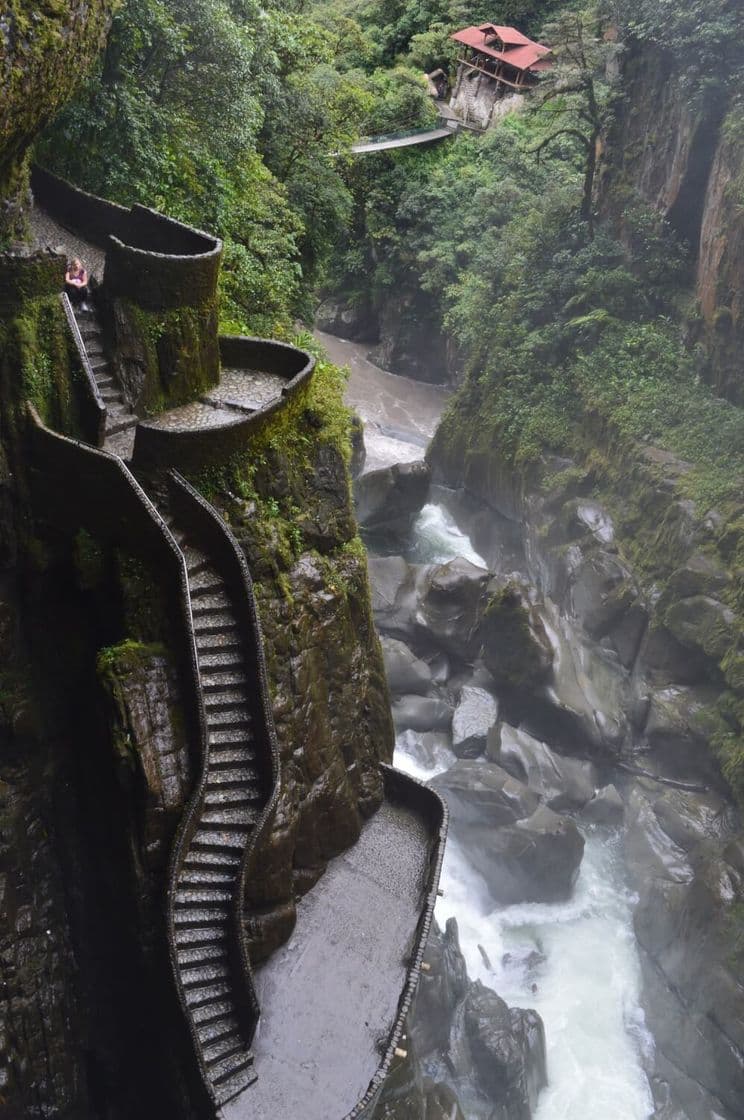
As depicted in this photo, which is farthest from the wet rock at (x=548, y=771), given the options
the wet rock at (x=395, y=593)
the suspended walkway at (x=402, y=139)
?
the suspended walkway at (x=402, y=139)

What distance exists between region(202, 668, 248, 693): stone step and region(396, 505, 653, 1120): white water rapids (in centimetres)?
1121

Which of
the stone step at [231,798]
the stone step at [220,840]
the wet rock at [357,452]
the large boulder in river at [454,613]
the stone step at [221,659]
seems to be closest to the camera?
the stone step at [220,840]

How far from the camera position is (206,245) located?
15023 mm

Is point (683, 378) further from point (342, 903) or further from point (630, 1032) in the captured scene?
point (342, 903)

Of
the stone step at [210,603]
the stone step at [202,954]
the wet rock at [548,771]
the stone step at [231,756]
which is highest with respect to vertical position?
the stone step at [210,603]

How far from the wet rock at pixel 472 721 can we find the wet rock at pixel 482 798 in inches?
45.1

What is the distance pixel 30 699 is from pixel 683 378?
925 inches

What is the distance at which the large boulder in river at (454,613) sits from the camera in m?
25.9

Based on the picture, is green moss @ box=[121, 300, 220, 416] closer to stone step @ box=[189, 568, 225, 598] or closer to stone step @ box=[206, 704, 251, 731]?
stone step @ box=[189, 568, 225, 598]

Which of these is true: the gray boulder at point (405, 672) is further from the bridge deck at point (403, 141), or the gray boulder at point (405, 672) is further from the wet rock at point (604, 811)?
the bridge deck at point (403, 141)

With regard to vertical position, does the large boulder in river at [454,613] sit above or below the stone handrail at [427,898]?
below

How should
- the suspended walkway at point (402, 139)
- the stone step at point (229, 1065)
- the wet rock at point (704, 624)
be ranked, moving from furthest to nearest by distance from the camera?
the suspended walkway at point (402, 139) < the wet rock at point (704, 624) < the stone step at point (229, 1065)

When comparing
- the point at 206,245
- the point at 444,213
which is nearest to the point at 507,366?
the point at 444,213

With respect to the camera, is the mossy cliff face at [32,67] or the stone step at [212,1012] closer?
the mossy cliff face at [32,67]
